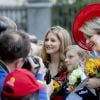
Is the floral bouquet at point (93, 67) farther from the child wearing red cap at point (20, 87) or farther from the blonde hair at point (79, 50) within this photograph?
the child wearing red cap at point (20, 87)

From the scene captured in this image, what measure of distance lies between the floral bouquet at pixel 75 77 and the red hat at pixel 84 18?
211 mm

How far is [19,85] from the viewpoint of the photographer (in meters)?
4.86

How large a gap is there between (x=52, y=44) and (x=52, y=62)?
7.4 inches

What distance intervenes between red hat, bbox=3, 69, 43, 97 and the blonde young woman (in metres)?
2.13

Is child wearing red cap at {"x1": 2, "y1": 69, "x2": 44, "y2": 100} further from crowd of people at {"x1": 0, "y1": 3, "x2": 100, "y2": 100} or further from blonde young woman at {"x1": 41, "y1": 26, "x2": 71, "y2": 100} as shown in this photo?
blonde young woman at {"x1": 41, "y1": 26, "x2": 71, "y2": 100}

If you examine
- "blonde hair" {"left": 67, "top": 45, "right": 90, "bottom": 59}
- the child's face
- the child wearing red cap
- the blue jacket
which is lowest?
the child's face

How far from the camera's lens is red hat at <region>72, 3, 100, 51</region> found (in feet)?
20.4

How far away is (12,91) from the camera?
4836mm

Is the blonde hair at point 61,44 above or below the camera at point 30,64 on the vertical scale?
below

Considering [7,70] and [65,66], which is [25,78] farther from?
[65,66]

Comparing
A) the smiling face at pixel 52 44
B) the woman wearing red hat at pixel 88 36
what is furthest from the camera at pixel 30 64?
the smiling face at pixel 52 44


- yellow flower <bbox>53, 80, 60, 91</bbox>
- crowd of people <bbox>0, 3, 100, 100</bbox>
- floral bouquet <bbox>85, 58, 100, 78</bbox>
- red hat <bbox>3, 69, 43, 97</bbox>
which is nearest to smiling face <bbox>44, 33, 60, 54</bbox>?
crowd of people <bbox>0, 3, 100, 100</bbox>

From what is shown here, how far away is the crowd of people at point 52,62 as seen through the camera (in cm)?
491

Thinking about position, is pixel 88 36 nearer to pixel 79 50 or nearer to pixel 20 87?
pixel 79 50
